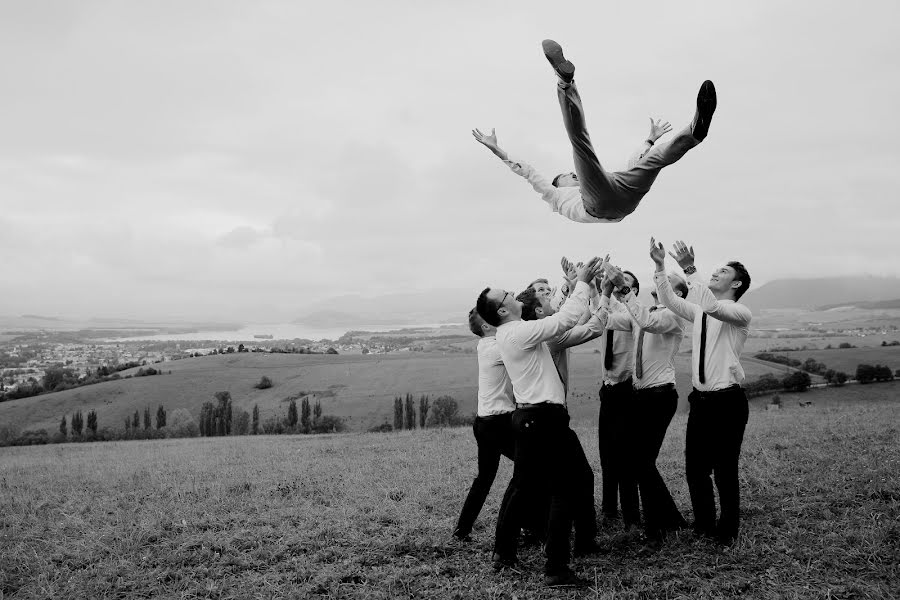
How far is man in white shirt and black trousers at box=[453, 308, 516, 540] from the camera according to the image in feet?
20.9

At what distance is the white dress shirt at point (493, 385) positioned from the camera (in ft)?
21.0

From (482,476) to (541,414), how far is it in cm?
148

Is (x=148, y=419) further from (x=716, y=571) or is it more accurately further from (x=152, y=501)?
(x=716, y=571)

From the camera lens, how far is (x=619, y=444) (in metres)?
6.67

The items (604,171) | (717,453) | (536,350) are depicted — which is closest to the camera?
(604,171)

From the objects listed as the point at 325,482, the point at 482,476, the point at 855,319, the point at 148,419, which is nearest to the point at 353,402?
the point at 148,419

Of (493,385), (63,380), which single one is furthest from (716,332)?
(63,380)

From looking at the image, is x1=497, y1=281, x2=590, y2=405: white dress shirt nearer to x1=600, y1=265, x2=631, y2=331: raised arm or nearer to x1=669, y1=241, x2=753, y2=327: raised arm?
x1=600, y1=265, x2=631, y2=331: raised arm

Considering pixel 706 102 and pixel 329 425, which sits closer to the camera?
pixel 706 102

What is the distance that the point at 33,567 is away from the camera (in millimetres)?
6141

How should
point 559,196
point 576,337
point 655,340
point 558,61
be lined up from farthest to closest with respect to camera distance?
point 655,340
point 576,337
point 559,196
point 558,61

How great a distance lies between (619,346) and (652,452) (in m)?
1.23

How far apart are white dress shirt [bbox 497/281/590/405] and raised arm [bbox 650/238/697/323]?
3.58 feet

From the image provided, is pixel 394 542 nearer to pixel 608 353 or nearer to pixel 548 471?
pixel 548 471
